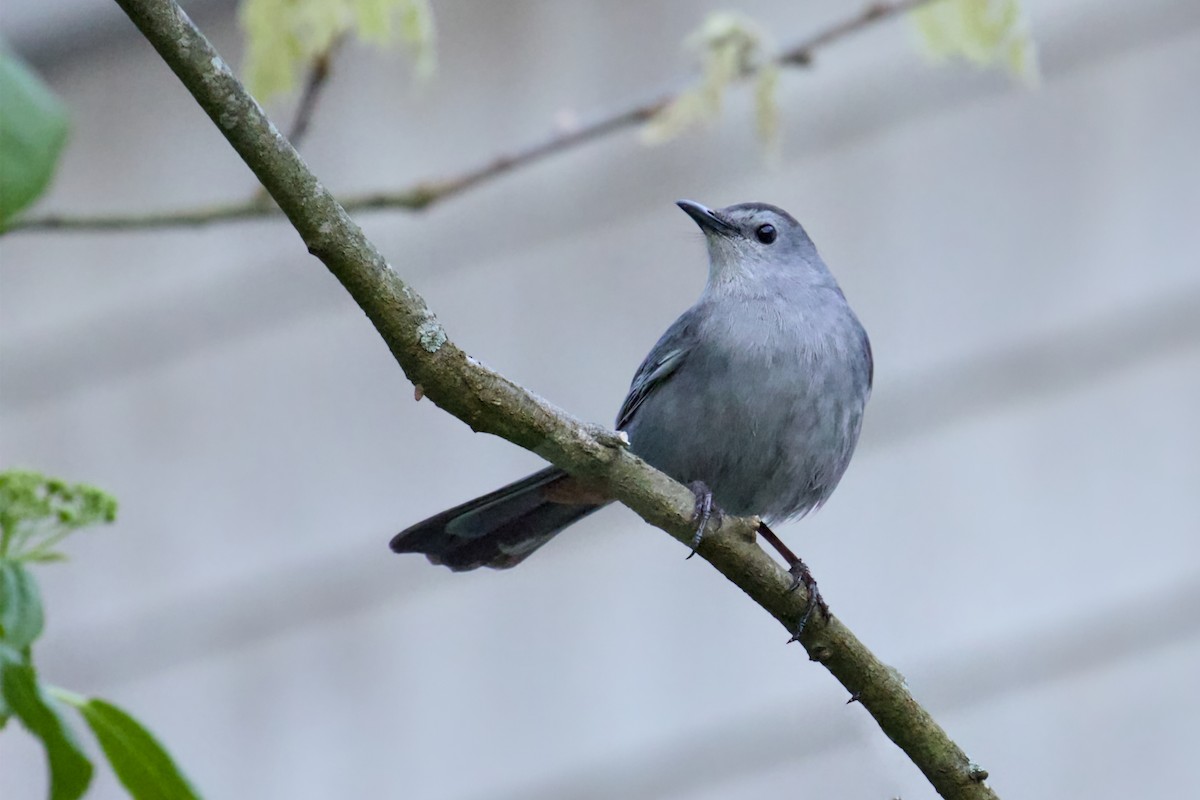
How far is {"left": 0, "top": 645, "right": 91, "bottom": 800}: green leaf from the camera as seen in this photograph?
2.03 m

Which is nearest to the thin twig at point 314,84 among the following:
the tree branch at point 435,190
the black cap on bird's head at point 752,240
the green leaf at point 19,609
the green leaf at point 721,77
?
the tree branch at point 435,190

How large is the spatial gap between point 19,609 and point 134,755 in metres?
0.29

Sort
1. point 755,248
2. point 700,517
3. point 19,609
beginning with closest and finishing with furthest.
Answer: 1. point 19,609
2. point 700,517
3. point 755,248

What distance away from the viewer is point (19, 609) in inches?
86.2

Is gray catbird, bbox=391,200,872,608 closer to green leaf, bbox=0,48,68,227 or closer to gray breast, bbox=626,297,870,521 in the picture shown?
gray breast, bbox=626,297,870,521

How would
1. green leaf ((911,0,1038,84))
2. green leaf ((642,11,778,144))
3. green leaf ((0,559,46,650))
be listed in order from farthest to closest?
green leaf ((642,11,778,144))
green leaf ((911,0,1038,84))
green leaf ((0,559,46,650))

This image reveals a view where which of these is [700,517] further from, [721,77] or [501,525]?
[721,77]

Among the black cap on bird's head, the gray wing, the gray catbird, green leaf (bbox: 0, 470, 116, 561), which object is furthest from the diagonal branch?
the black cap on bird's head

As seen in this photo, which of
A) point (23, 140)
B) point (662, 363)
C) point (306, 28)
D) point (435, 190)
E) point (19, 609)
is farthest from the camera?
point (662, 363)

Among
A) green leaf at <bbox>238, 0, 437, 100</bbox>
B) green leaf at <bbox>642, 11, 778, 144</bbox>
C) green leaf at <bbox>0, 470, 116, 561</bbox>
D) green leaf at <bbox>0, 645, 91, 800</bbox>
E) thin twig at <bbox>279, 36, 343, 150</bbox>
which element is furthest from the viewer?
green leaf at <bbox>642, 11, 778, 144</bbox>

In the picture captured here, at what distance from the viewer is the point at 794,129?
7613 mm

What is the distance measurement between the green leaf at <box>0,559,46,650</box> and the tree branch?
1344mm

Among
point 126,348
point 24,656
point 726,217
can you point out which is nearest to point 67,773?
point 24,656

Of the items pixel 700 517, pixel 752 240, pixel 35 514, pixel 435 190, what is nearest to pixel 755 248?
pixel 752 240
